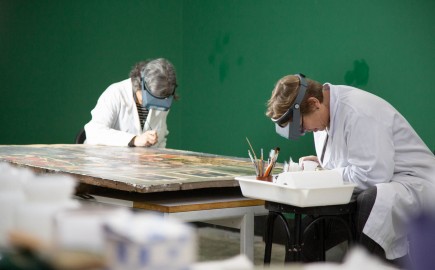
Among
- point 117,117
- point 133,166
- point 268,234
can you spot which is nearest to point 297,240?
point 268,234

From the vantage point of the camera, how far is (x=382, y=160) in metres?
3.61

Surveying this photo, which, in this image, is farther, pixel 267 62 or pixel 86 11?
pixel 86 11

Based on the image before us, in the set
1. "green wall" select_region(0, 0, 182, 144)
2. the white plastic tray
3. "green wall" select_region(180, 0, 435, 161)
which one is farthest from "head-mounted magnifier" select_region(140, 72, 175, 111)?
the white plastic tray

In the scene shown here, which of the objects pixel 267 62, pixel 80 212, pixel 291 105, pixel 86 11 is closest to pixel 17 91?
pixel 86 11

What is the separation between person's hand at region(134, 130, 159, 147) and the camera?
18.7 feet

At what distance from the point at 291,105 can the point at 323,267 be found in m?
2.53

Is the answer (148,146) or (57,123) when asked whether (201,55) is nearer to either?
(57,123)

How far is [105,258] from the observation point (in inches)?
46.0

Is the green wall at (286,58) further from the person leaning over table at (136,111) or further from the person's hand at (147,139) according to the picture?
the person's hand at (147,139)

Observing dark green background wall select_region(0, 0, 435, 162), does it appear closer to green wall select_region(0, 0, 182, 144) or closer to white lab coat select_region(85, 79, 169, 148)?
green wall select_region(0, 0, 182, 144)

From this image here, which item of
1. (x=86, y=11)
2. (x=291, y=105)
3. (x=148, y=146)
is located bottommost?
(x=148, y=146)

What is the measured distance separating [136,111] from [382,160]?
280 centimetres

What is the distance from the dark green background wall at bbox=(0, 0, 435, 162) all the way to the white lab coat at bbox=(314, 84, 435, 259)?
5.30ft

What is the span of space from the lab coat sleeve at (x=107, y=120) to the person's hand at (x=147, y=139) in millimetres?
132
